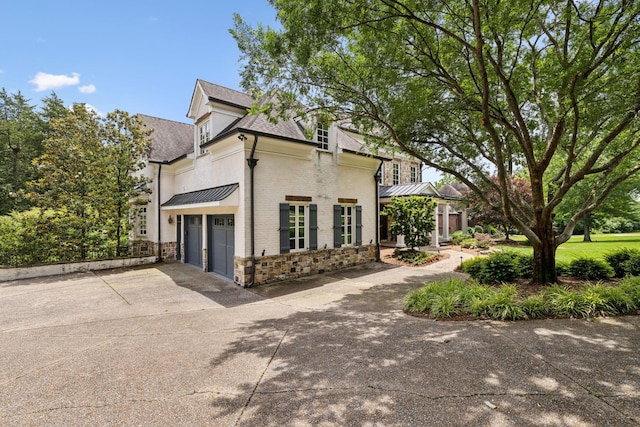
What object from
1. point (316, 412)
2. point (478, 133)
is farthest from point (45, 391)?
point (478, 133)

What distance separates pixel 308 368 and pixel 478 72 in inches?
333

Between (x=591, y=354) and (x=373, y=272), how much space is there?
7.92 meters

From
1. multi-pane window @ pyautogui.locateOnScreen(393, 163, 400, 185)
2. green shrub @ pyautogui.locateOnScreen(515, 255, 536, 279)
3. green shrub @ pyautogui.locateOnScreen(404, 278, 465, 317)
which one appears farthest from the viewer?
multi-pane window @ pyautogui.locateOnScreen(393, 163, 400, 185)

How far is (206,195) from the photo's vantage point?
1087cm

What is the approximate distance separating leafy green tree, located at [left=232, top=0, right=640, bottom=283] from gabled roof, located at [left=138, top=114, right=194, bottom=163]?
9.65 m

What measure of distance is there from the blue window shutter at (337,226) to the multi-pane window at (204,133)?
236 inches

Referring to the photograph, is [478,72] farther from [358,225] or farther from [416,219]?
[416,219]

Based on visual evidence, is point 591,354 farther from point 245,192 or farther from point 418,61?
point 245,192

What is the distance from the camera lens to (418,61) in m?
7.59

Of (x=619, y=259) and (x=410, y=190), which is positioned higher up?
(x=410, y=190)

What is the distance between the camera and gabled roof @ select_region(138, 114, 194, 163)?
590 inches

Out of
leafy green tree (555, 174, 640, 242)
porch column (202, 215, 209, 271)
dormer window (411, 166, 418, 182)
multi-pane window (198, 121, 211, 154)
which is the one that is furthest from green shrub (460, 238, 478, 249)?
multi-pane window (198, 121, 211, 154)

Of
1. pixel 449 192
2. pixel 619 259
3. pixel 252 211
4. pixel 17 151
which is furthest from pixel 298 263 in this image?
pixel 17 151

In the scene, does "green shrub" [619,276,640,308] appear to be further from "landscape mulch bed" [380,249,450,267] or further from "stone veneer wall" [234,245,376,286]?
"stone veneer wall" [234,245,376,286]
